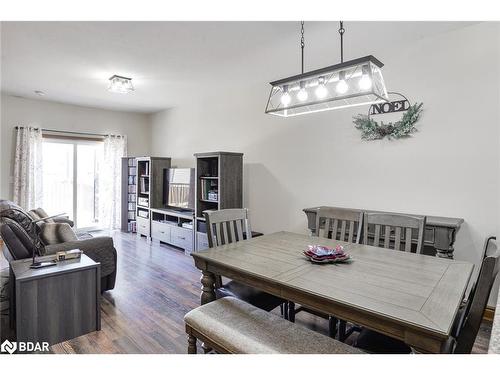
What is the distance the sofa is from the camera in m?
2.41

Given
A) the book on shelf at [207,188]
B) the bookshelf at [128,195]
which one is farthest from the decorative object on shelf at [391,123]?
the bookshelf at [128,195]

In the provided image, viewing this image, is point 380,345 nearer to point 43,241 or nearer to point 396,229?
point 396,229

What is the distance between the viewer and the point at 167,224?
5125 millimetres

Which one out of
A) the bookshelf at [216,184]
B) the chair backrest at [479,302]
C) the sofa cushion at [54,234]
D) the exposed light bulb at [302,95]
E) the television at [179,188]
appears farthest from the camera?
the television at [179,188]

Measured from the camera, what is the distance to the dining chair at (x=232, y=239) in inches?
82.4

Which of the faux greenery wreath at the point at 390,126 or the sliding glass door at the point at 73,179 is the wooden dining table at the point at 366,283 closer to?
the faux greenery wreath at the point at 390,126

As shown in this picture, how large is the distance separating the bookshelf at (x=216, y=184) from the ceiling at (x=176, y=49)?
1.13 metres

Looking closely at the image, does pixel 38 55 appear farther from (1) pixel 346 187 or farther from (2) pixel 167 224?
(1) pixel 346 187

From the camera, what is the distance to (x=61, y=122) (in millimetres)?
5844

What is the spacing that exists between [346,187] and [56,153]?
18.2ft

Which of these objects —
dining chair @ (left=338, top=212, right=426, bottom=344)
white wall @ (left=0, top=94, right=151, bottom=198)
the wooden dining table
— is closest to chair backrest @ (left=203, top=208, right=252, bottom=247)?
the wooden dining table

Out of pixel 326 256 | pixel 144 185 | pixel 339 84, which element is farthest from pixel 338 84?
pixel 144 185

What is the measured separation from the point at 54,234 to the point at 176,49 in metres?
2.21

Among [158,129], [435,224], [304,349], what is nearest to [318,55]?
[435,224]
